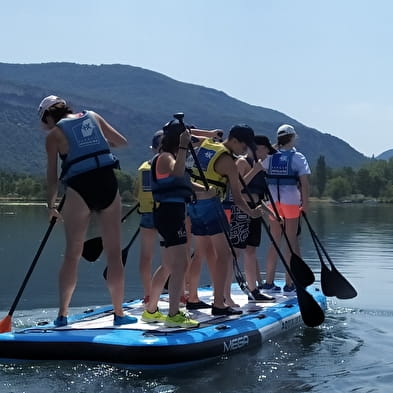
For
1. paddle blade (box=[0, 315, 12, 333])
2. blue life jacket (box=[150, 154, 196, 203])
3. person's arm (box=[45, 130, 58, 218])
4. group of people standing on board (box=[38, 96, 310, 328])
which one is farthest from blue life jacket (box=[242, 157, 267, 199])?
paddle blade (box=[0, 315, 12, 333])

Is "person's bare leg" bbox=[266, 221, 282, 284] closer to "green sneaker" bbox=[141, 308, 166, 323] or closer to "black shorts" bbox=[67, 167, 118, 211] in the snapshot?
"green sneaker" bbox=[141, 308, 166, 323]

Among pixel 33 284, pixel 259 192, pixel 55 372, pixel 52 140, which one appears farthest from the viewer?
pixel 33 284

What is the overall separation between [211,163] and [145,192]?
928 millimetres

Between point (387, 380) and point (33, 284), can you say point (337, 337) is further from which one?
point (33, 284)

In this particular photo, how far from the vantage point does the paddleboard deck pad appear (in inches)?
228

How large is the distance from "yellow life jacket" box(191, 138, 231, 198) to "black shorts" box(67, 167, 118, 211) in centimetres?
111

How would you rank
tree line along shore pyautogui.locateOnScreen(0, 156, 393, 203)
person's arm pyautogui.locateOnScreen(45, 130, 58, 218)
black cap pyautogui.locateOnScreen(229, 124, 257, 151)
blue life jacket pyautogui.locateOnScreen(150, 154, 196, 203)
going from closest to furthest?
person's arm pyautogui.locateOnScreen(45, 130, 58, 218), blue life jacket pyautogui.locateOnScreen(150, 154, 196, 203), black cap pyautogui.locateOnScreen(229, 124, 257, 151), tree line along shore pyautogui.locateOnScreen(0, 156, 393, 203)

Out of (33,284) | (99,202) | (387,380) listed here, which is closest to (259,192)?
(99,202)

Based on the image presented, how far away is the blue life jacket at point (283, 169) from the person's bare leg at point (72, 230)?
3.10 m

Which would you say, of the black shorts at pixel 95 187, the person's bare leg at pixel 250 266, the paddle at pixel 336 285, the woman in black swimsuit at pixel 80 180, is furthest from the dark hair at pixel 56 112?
the paddle at pixel 336 285

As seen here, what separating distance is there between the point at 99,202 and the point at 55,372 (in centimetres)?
144

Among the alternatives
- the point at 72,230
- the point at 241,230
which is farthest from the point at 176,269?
the point at 241,230

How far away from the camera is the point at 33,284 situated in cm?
1074

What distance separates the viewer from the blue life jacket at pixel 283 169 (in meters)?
8.80
